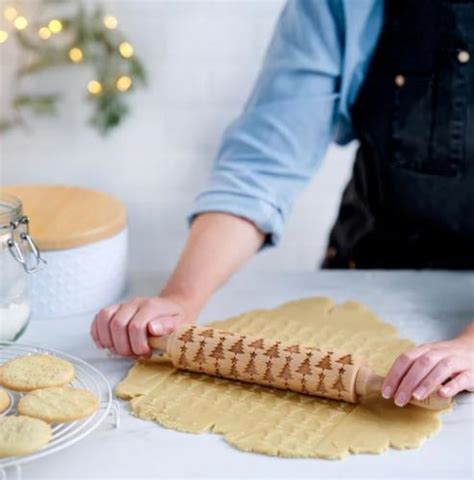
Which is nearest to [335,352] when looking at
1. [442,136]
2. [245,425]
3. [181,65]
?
[245,425]

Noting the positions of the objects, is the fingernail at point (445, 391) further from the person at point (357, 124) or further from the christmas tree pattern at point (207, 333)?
the person at point (357, 124)

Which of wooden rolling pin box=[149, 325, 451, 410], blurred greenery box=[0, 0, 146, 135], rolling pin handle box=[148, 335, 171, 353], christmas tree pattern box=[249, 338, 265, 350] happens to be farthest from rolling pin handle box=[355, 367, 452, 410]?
blurred greenery box=[0, 0, 146, 135]

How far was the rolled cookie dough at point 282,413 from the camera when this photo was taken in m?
0.98

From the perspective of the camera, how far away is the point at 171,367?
113 cm

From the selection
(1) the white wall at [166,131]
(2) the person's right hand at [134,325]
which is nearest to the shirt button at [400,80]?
(2) the person's right hand at [134,325]

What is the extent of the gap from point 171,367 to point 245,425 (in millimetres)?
150

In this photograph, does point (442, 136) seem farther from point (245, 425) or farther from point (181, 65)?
point (181, 65)

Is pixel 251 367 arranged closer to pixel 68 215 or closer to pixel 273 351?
pixel 273 351

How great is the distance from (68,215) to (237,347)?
371mm

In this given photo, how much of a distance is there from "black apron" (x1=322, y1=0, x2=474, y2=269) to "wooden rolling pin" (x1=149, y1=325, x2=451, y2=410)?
17.3 inches

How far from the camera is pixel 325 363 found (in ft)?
3.43

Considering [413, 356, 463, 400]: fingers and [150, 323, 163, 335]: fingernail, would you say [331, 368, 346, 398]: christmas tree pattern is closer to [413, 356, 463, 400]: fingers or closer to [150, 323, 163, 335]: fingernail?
[413, 356, 463, 400]: fingers

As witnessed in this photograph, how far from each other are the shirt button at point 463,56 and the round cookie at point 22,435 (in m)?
0.76

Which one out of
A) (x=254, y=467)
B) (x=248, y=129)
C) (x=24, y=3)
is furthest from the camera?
(x=24, y=3)
